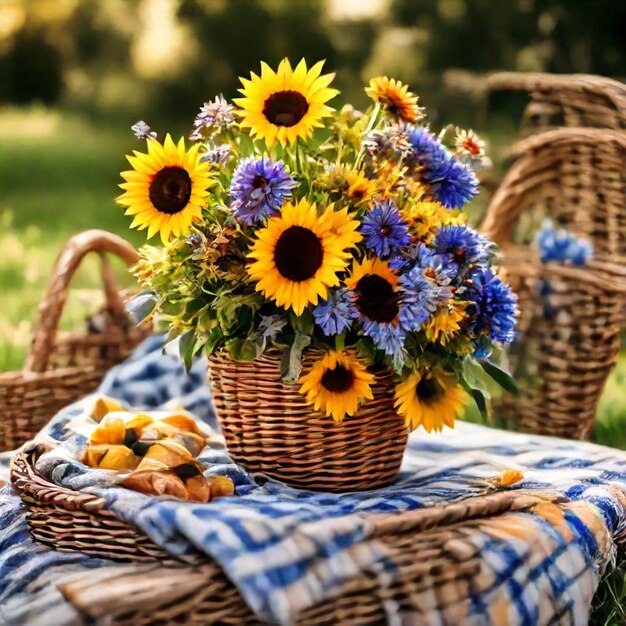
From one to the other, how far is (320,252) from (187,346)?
0.23 meters

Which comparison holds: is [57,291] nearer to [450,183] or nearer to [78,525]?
[78,525]

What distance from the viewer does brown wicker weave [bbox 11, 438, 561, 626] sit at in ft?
3.28

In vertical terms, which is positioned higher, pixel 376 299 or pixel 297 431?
pixel 376 299

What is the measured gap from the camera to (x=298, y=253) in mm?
1128

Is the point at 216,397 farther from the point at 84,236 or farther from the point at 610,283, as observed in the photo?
the point at 610,283

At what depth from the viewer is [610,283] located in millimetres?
1860

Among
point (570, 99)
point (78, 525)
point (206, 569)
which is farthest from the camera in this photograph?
point (570, 99)

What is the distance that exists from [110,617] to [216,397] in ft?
1.32

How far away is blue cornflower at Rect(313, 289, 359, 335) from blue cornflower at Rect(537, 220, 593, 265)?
91cm

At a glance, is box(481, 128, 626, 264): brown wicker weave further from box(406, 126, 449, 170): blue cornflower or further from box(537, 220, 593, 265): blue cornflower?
box(406, 126, 449, 170): blue cornflower

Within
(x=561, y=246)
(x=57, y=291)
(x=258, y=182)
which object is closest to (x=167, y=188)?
(x=258, y=182)

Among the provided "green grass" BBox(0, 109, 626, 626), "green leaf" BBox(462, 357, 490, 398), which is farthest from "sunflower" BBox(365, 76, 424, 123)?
"green grass" BBox(0, 109, 626, 626)

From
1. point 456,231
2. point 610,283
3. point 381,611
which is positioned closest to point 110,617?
point 381,611

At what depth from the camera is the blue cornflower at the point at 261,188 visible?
1.12 meters
